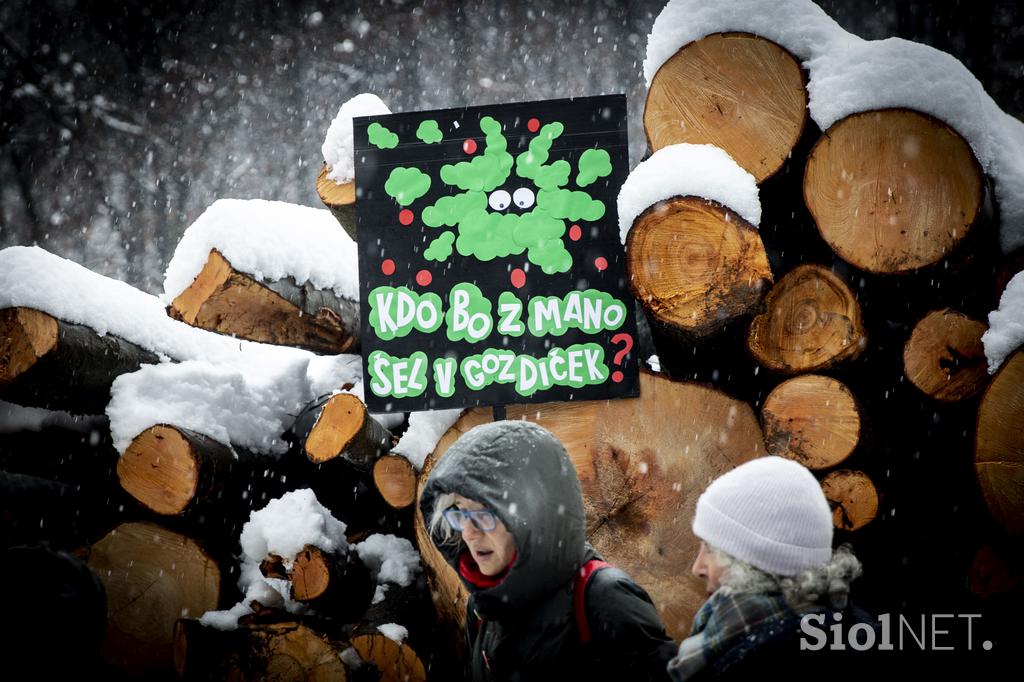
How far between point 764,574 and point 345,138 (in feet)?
7.31

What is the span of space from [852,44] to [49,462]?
11.9 feet

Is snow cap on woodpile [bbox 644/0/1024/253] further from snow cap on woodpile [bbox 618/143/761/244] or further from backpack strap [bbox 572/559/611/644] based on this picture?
backpack strap [bbox 572/559/611/644]

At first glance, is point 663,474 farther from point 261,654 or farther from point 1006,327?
point 261,654

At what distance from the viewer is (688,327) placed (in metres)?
1.99

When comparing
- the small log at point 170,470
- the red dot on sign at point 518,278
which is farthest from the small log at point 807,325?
the small log at point 170,470

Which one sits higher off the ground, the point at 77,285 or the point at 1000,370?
the point at 77,285

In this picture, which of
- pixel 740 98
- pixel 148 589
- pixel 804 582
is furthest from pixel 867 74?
pixel 148 589

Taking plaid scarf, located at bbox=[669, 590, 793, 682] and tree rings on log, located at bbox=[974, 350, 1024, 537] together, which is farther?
tree rings on log, located at bbox=[974, 350, 1024, 537]

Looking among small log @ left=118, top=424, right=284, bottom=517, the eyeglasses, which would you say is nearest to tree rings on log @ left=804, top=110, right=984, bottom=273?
the eyeglasses

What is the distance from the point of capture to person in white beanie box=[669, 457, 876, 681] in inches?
46.9

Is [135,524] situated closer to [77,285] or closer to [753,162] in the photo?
[77,285]

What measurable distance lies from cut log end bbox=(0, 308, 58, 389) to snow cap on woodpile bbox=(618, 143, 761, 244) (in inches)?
80.5

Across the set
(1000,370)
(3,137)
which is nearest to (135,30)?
(3,137)

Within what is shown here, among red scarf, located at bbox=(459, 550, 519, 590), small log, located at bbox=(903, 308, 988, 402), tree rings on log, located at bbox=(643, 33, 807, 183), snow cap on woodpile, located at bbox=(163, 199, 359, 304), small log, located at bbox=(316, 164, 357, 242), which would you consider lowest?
red scarf, located at bbox=(459, 550, 519, 590)
